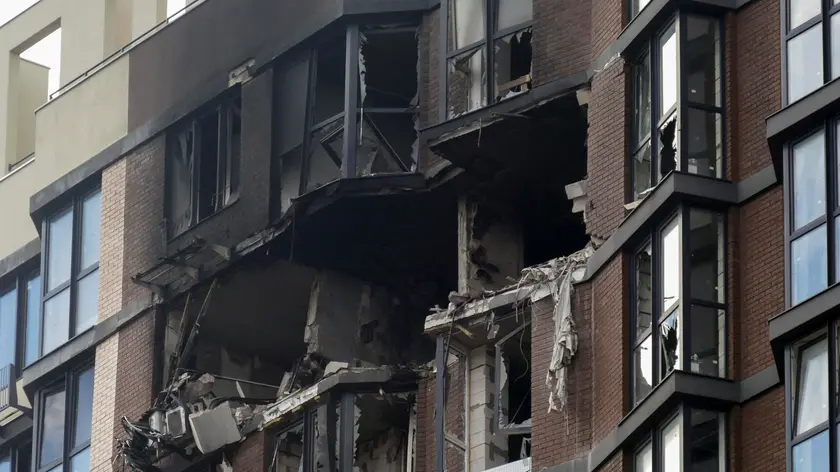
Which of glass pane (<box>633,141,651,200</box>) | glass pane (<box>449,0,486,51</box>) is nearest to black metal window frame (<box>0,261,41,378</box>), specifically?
glass pane (<box>449,0,486,51</box>)

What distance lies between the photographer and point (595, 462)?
33.1m

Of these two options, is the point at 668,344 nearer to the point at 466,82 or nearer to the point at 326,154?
the point at 466,82

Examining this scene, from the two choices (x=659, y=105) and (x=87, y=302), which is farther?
(x=87, y=302)

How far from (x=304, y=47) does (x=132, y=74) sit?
4.95 m

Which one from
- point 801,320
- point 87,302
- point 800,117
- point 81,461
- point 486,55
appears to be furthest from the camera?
point 87,302

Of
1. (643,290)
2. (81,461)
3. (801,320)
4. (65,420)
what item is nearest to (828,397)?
(801,320)

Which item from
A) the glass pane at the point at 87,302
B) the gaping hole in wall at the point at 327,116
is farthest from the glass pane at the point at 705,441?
the glass pane at the point at 87,302

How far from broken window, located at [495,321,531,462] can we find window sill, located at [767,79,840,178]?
21.6ft

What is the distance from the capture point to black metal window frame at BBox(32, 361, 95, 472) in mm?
45125

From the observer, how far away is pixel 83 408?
45312 millimetres

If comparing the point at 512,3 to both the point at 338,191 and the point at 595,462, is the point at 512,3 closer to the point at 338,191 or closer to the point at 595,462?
the point at 338,191

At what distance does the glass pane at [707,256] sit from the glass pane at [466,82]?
711 cm

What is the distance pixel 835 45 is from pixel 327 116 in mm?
13229

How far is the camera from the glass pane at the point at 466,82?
3841 centimetres
